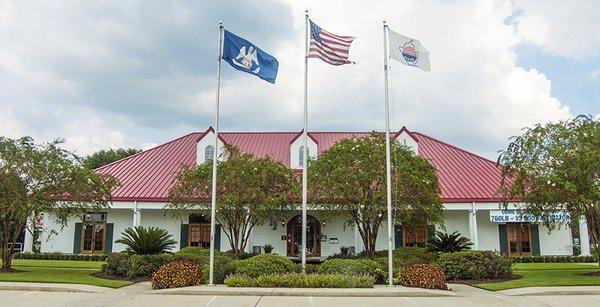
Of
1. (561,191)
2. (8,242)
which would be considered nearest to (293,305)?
(561,191)

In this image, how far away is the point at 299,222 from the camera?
103 ft

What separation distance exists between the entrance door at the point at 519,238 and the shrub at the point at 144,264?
781 inches

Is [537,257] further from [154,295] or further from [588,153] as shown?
[154,295]

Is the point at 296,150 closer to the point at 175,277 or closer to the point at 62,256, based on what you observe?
the point at 62,256

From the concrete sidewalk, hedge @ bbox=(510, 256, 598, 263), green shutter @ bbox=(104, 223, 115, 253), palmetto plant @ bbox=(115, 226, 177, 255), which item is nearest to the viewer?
the concrete sidewalk

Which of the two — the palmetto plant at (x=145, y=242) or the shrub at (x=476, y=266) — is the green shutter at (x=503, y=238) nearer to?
the shrub at (x=476, y=266)

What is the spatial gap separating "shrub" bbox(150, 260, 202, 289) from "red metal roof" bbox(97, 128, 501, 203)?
527 inches

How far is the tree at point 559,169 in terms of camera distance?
18.8 meters

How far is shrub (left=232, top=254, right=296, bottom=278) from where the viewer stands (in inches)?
707

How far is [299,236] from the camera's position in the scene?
103 feet

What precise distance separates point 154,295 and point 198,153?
1905 cm

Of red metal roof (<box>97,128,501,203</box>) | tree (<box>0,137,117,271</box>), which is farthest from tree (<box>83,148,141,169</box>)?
tree (<box>0,137,117,271</box>)

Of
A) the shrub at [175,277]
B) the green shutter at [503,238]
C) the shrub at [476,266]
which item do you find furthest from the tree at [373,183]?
the green shutter at [503,238]

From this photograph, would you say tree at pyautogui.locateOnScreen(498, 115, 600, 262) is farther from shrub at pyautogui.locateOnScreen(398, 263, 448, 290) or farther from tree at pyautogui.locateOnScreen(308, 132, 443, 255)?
shrub at pyautogui.locateOnScreen(398, 263, 448, 290)
